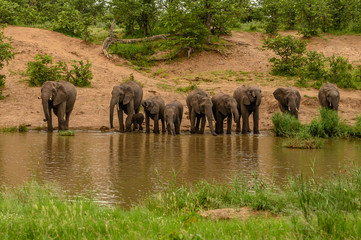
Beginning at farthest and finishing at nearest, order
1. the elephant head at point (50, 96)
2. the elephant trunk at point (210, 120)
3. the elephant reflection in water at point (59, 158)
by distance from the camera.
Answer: the elephant trunk at point (210, 120)
the elephant head at point (50, 96)
the elephant reflection in water at point (59, 158)

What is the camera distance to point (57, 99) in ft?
58.8

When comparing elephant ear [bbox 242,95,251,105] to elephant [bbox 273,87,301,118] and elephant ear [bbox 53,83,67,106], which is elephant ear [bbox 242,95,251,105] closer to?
elephant [bbox 273,87,301,118]

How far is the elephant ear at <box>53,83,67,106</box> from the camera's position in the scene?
1791 centimetres

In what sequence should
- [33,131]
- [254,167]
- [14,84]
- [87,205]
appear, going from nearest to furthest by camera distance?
[87,205] < [254,167] < [33,131] < [14,84]

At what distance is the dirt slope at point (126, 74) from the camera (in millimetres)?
20719

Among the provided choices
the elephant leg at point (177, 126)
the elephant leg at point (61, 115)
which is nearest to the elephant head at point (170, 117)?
the elephant leg at point (177, 126)

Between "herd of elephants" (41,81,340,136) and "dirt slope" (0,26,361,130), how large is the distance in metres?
1.26

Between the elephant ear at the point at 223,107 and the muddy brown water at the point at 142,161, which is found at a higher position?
the elephant ear at the point at 223,107

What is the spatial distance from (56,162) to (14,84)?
49.7 feet

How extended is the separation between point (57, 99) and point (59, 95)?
183 mm

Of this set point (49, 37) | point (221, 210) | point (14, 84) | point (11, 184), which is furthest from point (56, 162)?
point (49, 37)

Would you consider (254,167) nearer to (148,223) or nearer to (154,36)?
(148,223)

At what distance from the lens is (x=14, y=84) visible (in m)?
23.6

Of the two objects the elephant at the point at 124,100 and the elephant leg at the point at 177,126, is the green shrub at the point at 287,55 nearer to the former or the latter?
the elephant leg at the point at 177,126
